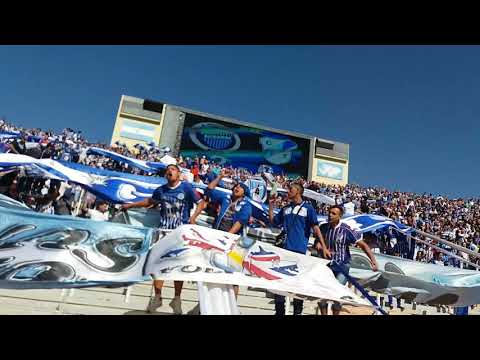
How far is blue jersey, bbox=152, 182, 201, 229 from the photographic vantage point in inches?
171

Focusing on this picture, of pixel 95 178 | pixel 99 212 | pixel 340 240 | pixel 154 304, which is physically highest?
pixel 95 178

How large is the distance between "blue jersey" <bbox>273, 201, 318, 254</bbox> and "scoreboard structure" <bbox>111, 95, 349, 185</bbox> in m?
28.0

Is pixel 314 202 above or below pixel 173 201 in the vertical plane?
above

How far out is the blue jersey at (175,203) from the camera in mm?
4344

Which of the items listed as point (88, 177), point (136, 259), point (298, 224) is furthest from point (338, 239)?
point (88, 177)

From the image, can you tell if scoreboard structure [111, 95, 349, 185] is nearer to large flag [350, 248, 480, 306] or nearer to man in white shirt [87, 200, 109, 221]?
man in white shirt [87, 200, 109, 221]

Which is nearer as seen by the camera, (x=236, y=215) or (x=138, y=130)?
(x=236, y=215)

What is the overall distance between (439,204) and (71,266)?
25460mm

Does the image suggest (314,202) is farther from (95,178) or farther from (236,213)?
(236,213)

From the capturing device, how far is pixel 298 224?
467cm

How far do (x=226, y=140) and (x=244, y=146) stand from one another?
1929mm

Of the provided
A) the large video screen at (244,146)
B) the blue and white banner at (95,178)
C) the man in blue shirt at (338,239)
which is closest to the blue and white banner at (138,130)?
the large video screen at (244,146)
